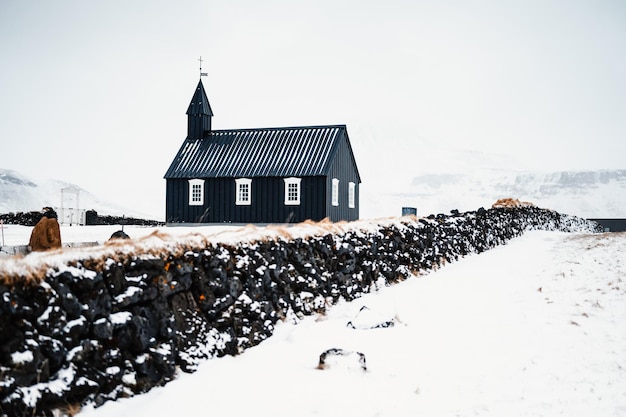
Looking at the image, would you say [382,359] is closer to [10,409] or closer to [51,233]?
[10,409]

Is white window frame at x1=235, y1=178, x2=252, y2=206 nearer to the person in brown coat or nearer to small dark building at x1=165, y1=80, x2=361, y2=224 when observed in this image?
small dark building at x1=165, y1=80, x2=361, y2=224

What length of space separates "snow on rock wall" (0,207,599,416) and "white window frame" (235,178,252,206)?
1864 centimetres

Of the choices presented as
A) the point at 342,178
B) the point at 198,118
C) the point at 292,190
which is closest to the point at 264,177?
the point at 292,190

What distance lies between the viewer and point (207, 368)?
6.90 metres

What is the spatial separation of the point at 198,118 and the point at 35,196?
7920 centimetres

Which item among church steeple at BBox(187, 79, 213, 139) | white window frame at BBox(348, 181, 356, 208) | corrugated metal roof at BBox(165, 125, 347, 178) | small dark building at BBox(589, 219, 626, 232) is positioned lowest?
small dark building at BBox(589, 219, 626, 232)

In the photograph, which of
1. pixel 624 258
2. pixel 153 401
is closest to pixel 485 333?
pixel 153 401

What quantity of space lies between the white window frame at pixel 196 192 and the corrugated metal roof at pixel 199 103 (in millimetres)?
5324

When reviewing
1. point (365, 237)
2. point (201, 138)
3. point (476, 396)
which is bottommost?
point (476, 396)

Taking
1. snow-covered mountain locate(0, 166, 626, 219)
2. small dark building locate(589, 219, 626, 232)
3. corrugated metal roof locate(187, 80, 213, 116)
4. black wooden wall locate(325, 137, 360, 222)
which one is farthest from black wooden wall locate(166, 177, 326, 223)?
snow-covered mountain locate(0, 166, 626, 219)

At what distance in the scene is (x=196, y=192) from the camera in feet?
101

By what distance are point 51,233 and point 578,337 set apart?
9081 millimetres

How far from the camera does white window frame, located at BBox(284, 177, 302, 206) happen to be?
2881 centimetres

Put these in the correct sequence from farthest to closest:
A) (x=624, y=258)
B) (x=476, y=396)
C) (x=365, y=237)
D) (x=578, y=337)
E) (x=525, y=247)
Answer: (x=525, y=247)
(x=624, y=258)
(x=365, y=237)
(x=578, y=337)
(x=476, y=396)
